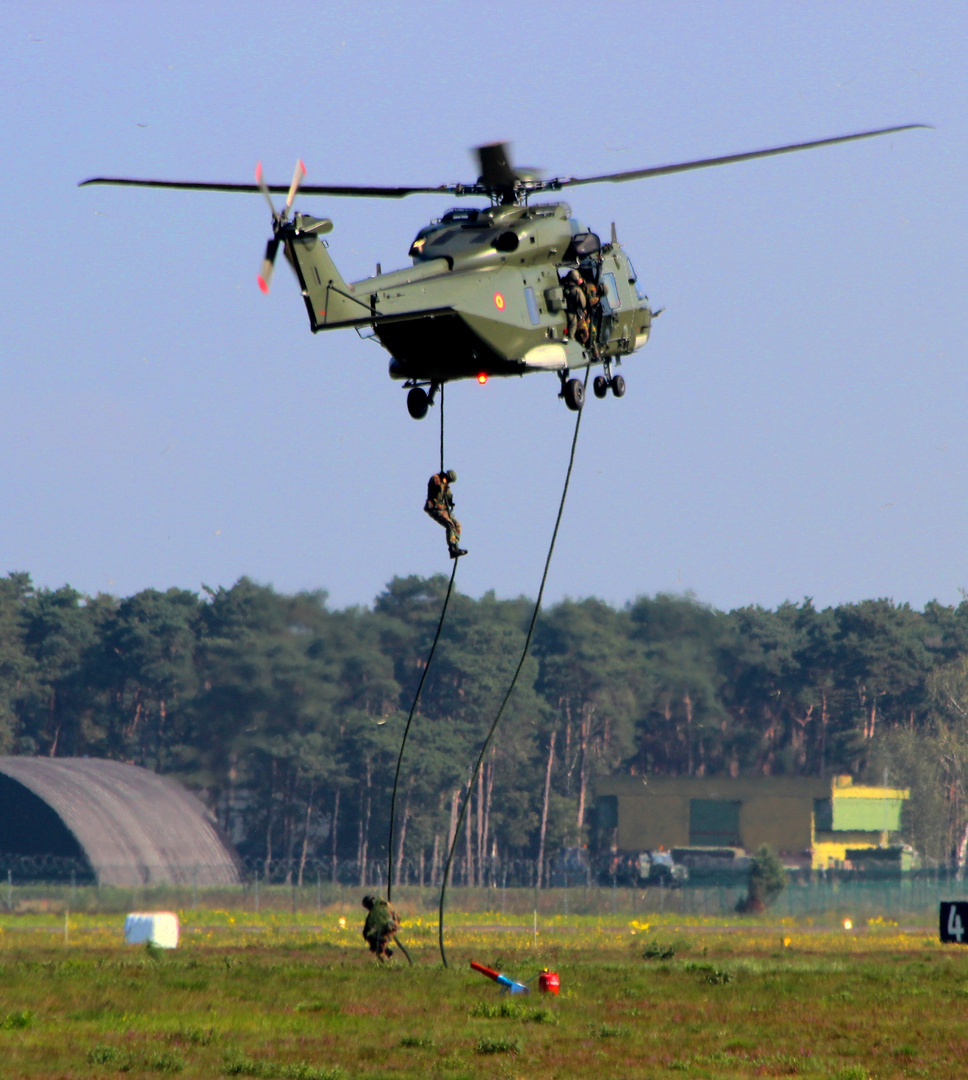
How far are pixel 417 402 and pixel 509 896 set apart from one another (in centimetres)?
6693

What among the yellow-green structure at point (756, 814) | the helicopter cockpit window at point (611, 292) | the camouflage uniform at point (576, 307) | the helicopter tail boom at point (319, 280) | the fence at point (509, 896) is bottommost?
the fence at point (509, 896)

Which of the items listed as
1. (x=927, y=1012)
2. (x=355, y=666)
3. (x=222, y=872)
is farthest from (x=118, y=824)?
(x=927, y=1012)

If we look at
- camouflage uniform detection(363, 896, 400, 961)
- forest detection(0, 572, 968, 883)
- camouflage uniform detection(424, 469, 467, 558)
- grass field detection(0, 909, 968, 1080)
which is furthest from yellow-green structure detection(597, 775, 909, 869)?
camouflage uniform detection(424, 469, 467, 558)

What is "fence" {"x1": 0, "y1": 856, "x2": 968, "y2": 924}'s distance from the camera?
76.5 meters

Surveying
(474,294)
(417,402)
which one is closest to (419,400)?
(417,402)

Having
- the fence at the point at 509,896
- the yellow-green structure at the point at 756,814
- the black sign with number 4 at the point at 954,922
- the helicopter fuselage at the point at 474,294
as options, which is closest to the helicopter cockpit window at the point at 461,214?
the helicopter fuselage at the point at 474,294

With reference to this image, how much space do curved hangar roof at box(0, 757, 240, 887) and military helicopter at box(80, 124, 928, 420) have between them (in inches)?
2641

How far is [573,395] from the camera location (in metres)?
27.5

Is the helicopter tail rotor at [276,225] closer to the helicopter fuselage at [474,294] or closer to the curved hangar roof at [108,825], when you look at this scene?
the helicopter fuselage at [474,294]

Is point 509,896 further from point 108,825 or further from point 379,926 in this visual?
point 379,926

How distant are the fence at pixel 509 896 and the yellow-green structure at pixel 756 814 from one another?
938cm

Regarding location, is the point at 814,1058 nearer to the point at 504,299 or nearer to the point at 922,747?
the point at 504,299

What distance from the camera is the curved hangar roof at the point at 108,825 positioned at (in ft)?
294

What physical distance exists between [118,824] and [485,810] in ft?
127
